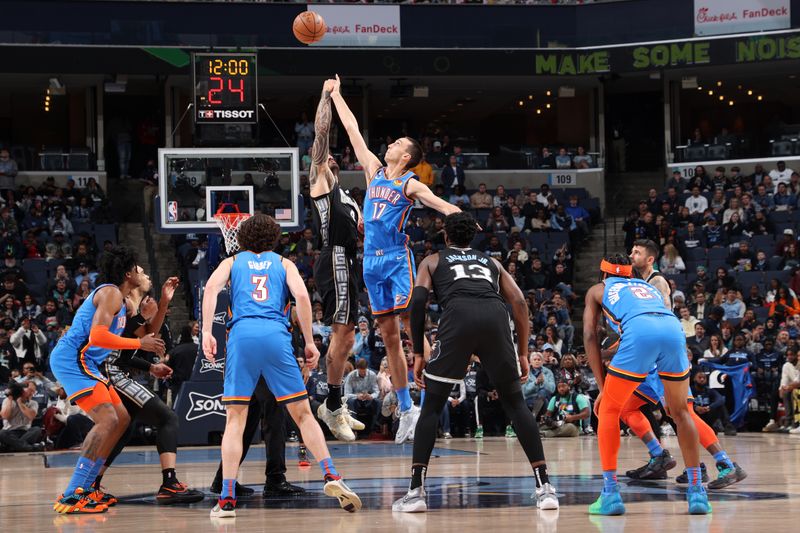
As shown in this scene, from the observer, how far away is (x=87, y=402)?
9148 mm

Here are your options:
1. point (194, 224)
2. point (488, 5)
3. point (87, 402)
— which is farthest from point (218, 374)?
point (488, 5)

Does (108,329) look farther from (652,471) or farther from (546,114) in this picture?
(546,114)

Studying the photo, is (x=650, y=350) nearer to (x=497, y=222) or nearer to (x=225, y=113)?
(x=225, y=113)

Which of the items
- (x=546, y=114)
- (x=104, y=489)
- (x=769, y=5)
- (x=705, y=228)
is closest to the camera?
(x=104, y=489)

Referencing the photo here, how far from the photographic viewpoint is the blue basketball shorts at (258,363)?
8.25 metres

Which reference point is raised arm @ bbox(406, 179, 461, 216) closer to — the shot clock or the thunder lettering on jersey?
the thunder lettering on jersey

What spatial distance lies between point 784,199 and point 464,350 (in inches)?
726

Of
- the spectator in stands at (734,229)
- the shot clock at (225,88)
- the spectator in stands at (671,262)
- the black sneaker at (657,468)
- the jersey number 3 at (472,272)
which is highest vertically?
the shot clock at (225,88)

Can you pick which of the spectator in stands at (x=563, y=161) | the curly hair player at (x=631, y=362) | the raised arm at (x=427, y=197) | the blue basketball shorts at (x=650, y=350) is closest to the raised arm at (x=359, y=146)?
the raised arm at (x=427, y=197)

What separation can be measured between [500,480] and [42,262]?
14.3 meters

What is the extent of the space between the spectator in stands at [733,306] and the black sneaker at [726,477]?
38.6ft

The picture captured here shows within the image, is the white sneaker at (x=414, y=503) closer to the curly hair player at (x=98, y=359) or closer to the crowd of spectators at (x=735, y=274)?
the curly hair player at (x=98, y=359)

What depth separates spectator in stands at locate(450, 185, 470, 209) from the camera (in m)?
26.2

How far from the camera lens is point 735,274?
2280cm
